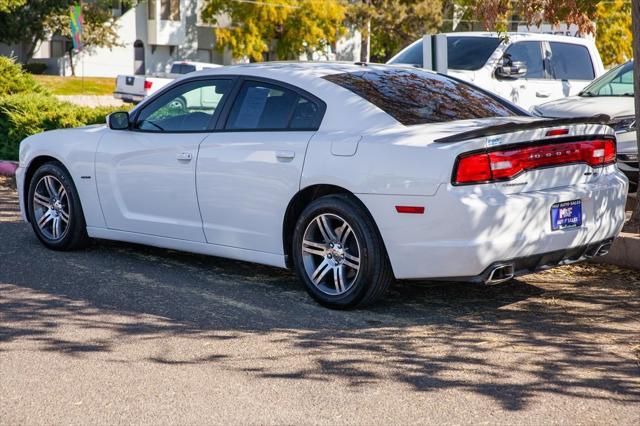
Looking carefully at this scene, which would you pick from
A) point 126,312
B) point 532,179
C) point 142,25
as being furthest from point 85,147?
point 142,25

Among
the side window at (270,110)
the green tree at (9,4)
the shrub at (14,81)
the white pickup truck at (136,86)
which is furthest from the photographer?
the green tree at (9,4)

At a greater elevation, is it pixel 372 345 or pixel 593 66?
pixel 593 66

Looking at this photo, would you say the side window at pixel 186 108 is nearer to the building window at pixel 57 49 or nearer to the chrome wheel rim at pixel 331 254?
the chrome wheel rim at pixel 331 254

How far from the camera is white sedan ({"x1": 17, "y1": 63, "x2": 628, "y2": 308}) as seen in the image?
6328 millimetres

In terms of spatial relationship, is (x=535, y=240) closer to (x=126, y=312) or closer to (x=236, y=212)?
(x=236, y=212)

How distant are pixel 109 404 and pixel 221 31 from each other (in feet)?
180

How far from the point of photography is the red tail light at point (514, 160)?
6.27 meters

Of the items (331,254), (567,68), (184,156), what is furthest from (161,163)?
(567,68)

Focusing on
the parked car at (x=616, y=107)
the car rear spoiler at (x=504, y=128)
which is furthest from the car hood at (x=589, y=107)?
the car rear spoiler at (x=504, y=128)

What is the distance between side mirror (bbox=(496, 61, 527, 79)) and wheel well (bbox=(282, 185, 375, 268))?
7965 mm

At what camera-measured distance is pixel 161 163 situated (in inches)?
311

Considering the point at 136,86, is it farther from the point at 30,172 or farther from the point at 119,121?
the point at 119,121

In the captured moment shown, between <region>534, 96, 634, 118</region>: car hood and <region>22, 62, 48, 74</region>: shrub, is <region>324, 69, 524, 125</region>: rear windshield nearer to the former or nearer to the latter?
<region>534, 96, 634, 118</region>: car hood

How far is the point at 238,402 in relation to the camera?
5.09m
